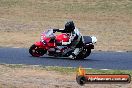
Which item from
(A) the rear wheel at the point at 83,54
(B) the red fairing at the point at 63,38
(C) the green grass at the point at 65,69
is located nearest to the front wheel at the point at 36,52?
(B) the red fairing at the point at 63,38

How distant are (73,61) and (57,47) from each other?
1.07 meters

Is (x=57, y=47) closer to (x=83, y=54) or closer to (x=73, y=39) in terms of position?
(x=73, y=39)

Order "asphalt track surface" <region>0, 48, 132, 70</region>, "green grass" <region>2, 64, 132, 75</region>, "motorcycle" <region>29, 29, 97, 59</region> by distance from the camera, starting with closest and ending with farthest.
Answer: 1. "green grass" <region>2, 64, 132, 75</region>
2. "asphalt track surface" <region>0, 48, 132, 70</region>
3. "motorcycle" <region>29, 29, 97, 59</region>

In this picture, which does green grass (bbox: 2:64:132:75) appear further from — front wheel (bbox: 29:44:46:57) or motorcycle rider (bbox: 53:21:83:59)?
motorcycle rider (bbox: 53:21:83:59)

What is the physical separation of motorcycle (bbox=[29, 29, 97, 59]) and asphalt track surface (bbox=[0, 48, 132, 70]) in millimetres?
228

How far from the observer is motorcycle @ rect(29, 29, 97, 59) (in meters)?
21.8

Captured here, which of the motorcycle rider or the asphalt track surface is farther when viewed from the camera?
the motorcycle rider

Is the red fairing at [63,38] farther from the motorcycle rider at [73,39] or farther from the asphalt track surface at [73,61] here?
the asphalt track surface at [73,61]

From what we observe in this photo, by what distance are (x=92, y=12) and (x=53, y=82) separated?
2617cm

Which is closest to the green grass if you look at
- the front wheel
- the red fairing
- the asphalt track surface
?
the asphalt track surface

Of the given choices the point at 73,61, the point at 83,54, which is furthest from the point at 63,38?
the point at 73,61

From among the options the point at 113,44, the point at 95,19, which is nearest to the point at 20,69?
the point at 113,44

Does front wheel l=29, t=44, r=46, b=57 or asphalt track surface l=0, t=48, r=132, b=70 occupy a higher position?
front wheel l=29, t=44, r=46, b=57

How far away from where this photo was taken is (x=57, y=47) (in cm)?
2188
